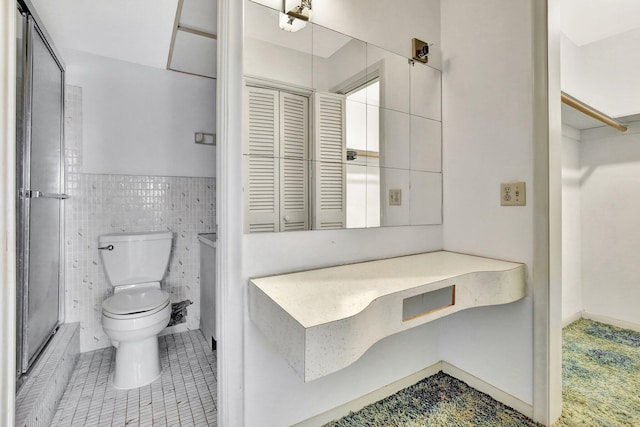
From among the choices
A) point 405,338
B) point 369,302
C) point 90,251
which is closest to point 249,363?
point 369,302

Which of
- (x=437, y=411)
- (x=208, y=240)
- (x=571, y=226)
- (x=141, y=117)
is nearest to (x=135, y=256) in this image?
(x=208, y=240)

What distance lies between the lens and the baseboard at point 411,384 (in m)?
1.33

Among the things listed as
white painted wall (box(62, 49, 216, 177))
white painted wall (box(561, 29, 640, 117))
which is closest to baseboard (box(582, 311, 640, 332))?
white painted wall (box(561, 29, 640, 117))

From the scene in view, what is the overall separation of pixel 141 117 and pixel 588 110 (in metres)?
3.17

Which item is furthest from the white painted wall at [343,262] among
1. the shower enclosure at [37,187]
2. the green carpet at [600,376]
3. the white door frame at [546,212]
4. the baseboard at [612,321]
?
the baseboard at [612,321]

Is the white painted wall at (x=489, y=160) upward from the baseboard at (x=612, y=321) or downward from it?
upward

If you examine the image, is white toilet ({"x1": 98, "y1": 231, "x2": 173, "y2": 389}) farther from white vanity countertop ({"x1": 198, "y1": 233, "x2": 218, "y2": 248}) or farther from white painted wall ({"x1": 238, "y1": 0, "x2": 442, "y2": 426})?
white painted wall ({"x1": 238, "y1": 0, "x2": 442, "y2": 426})

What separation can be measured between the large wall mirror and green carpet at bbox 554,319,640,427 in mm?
1174

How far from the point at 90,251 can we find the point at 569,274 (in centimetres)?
382

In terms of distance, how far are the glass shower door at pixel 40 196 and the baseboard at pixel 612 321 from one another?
3.89 metres

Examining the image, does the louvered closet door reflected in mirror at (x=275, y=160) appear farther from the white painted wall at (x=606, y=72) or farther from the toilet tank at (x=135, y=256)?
the white painted wall at (x=606, y=72)

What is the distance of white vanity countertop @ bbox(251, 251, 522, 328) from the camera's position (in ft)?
2.83
